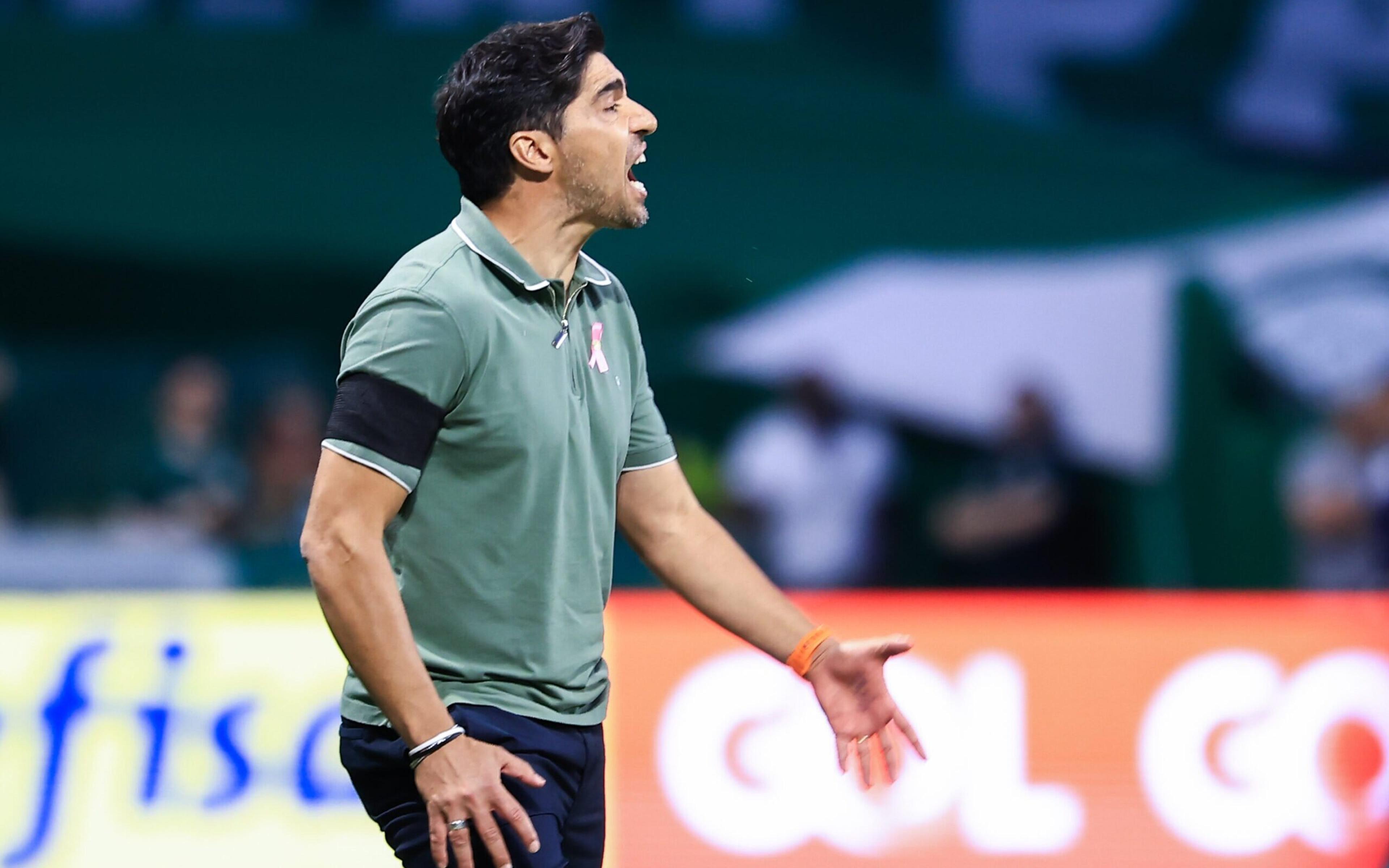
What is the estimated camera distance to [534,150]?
255cm

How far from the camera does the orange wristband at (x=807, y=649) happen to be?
2.69m

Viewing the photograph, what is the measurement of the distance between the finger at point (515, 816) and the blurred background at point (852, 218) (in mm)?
7131

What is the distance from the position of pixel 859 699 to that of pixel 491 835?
67 cm

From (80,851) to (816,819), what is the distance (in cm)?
197

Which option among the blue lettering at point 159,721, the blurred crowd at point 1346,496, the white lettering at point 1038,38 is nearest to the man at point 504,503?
the blue lettering at point 159,721

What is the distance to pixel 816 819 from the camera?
4.76 m

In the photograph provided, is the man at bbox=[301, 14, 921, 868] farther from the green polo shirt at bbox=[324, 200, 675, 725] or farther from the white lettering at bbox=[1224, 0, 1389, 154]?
the white lettering at bbox=[1224, 0, 1389, 154]

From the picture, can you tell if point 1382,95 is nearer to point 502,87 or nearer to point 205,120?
point 205,120

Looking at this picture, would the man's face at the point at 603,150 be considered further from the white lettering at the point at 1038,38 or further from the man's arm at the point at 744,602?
the white lettering at the point at 1038,38

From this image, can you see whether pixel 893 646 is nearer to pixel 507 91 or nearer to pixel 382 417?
pixel 382 417

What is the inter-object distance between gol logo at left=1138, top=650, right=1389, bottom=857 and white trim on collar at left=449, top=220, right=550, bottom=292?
3.08 metres

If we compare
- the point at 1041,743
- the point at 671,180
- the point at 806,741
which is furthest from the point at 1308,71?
the point at 806,741

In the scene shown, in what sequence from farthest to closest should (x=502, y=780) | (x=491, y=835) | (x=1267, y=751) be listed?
(x=1267, y=751) < (x=502, y=780) < (x=491, y=835)

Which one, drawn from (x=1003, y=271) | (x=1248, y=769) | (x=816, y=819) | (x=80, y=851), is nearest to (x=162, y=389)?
(x=1003, y=271)
